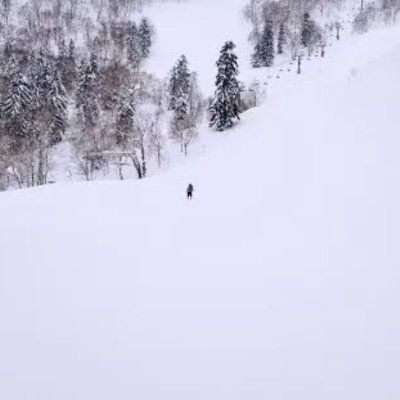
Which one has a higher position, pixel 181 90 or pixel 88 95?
pixel 88 95

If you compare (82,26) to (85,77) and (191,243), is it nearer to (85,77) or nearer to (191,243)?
(85,77)

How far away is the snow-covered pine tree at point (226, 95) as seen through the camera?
143 feet

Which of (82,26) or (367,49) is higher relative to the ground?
(82,26)

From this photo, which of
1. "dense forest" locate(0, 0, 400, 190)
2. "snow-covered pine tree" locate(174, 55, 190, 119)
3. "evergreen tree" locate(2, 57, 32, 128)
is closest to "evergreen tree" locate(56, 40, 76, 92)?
"dense forest" locate(0, 0, 400, 190)

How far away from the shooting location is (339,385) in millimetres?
9250

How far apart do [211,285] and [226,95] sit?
33.8 metres

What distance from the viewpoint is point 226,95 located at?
43531mm

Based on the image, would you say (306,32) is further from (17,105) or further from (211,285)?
(211,285)

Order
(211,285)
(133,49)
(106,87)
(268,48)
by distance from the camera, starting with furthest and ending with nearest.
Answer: (133,49)
(268,48)
(106,87)
(211,285)

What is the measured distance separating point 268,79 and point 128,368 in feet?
197

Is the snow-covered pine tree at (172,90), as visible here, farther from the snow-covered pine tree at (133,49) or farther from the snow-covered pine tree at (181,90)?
the snow-covered pine tree at (133,49)

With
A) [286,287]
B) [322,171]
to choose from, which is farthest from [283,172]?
[286,287]

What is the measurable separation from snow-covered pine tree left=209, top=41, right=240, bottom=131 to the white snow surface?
61.8 feet

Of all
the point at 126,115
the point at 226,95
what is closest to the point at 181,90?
the point at 226,95
